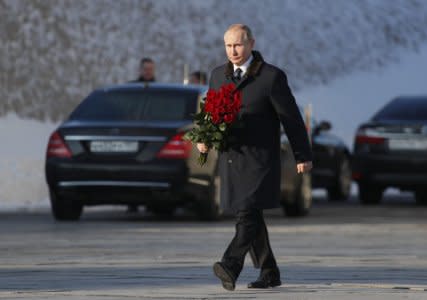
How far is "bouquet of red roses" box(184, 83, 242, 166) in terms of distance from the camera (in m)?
11.9

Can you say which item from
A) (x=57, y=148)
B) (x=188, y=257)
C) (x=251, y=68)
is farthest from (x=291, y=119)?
(x=57, y=148)

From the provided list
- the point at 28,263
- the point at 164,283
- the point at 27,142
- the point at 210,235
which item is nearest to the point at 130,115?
the point at 210,235

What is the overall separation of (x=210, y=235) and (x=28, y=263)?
4.18 m

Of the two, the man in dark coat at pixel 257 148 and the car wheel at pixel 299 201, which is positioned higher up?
the man in dark coat at pixel 257 148

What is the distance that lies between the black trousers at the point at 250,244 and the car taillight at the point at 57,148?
26.7 feet

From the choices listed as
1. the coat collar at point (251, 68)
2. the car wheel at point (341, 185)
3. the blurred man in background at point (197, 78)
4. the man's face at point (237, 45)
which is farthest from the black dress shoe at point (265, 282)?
the car wheel at point (341, 185)

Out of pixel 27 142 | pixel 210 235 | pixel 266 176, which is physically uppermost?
pixel 266 176

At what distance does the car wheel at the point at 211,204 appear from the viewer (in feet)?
66.2

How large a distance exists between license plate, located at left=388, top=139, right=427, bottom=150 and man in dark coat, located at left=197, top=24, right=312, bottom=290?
1362 cm

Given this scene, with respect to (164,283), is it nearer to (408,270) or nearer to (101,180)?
(408,270)

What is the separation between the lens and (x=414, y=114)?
86.4 ft

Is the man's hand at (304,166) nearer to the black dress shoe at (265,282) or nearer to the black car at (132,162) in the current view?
the black dress shoe at (265,282)

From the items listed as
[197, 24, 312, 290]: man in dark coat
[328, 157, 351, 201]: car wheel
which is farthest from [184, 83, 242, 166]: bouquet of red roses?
[328, 157, 351, 201]: car wheel

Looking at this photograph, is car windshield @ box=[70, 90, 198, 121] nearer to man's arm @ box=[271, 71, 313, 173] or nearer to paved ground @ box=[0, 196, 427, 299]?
paved ground @ box=[0, 196, 427, 299]
